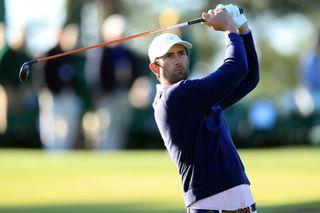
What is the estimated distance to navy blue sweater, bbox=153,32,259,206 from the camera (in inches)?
227

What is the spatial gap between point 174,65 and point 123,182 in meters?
6.34

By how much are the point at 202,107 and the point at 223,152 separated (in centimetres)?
31

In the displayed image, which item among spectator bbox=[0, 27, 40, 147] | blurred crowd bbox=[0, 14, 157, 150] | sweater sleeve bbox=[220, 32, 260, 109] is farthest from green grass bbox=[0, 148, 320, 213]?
sweater sleeve bbox=[220, 32, 260, 109]

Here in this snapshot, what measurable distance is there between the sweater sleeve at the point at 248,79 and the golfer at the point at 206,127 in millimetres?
332

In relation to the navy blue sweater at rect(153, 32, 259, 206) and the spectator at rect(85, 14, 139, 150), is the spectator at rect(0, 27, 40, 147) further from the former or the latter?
the navy blue sweater at rect(153, 32, 259, 206)

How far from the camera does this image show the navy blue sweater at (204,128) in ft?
18.9

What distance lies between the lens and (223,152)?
5887mm

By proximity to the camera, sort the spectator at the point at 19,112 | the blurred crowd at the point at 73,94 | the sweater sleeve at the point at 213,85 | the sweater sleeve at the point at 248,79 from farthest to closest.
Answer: the spectator at the point at 19,112, the blurred crowd at the point at 73,94, the sweater sleeve at the point at 248,79, the sweater sleeve at the point at 213,85

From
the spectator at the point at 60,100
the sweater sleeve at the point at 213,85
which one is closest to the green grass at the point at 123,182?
the spectator at the point at 60,100

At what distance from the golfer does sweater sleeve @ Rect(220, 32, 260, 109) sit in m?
0.33

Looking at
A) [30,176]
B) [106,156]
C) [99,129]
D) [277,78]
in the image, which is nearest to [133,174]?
[30,176]

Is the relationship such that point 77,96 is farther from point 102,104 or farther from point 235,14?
point 235,14

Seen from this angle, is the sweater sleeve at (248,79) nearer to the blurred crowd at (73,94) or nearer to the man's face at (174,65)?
the man's face at (174,65)

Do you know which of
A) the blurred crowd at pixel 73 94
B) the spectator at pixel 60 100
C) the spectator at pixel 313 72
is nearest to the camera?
the blurred crowd at pixel 73 94
